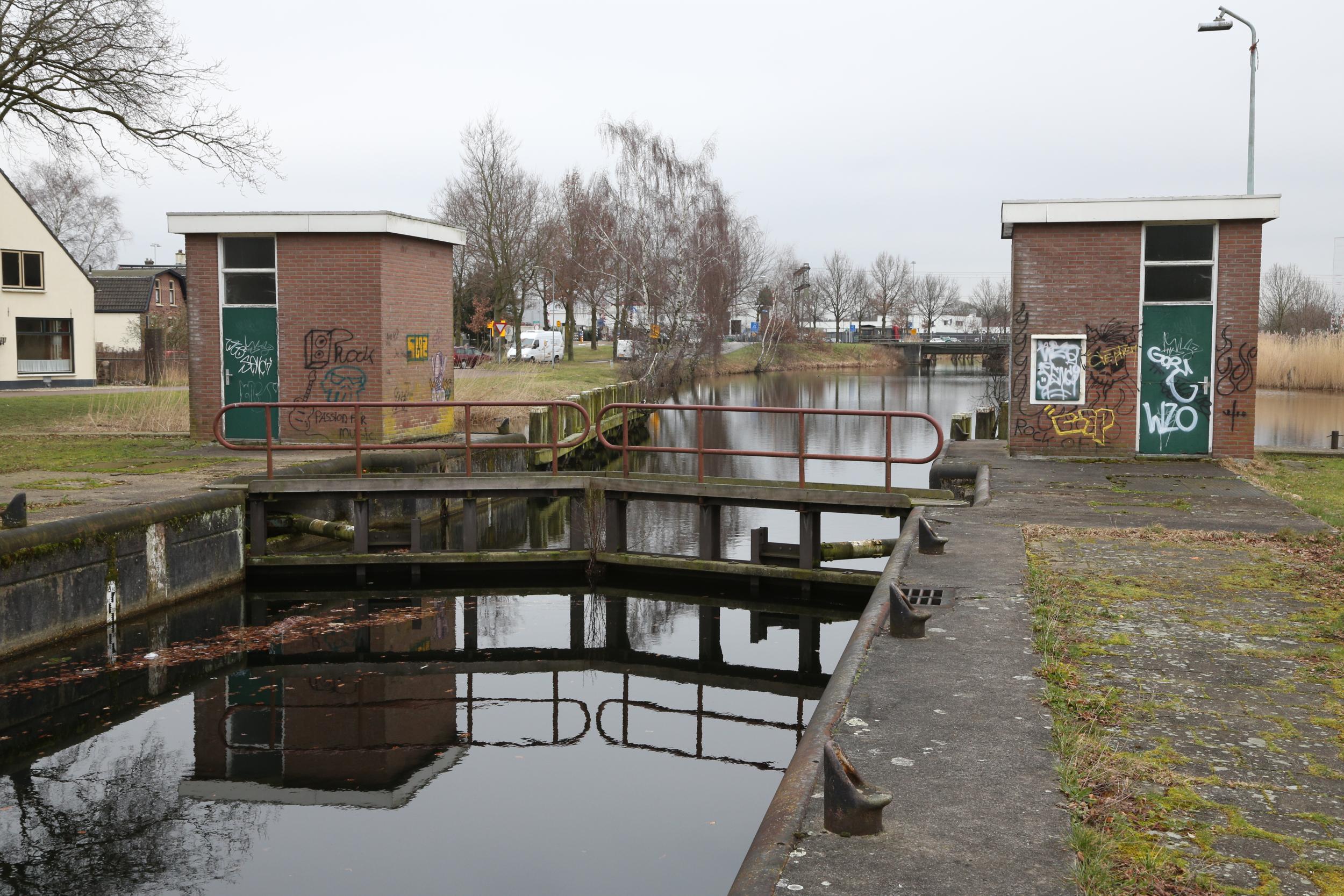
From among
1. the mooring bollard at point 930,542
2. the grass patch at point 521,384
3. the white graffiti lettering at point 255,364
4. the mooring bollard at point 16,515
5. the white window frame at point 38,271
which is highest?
the white window frame at point 38,271

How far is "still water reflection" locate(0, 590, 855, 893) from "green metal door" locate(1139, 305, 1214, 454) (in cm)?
666

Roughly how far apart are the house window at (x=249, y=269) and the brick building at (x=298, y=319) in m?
0.02

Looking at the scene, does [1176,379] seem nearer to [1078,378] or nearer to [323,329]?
[1078,378]

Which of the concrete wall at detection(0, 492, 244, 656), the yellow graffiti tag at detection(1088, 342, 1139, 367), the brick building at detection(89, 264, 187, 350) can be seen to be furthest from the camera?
the brick building at detection(89, 264, 187, 350)

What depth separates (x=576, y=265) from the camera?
147 feet

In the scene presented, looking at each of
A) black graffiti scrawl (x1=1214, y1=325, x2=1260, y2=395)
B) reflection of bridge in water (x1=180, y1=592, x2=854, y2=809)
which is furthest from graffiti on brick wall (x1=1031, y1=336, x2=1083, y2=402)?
reflection of bridge in water (x1=180, y1=592, x2=854, y2=809)

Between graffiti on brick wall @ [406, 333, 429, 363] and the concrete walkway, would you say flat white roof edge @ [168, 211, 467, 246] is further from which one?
the concrete walkway

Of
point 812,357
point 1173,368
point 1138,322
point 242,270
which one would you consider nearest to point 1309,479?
point 1173,368

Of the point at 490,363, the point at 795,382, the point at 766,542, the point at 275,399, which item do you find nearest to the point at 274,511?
the point at 275,399

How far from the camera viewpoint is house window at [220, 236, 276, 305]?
18234 millimetres

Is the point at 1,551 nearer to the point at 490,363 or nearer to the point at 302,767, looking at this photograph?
the point at 302,767

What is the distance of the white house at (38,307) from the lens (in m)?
38.9

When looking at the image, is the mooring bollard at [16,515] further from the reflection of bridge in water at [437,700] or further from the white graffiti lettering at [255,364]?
the white graffiti lettering at [255,364]

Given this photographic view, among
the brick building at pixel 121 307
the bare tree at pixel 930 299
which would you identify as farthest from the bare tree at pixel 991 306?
the brick building at pixel 121 307
